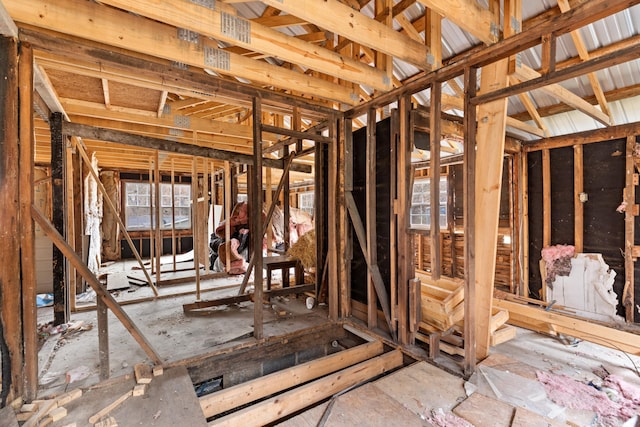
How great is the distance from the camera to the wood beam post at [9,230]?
181cm

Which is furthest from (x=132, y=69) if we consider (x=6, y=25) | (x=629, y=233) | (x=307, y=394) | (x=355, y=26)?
(x=629, y=233)

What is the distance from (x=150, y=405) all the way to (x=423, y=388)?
1.90 meters

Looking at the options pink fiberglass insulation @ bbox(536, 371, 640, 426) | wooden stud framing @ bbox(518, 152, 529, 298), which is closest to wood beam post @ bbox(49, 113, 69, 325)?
pink fiberglass insulation @ bbox(536, 371, 640, 426)

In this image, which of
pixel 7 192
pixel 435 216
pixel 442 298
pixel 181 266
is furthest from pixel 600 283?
pixel 181 266

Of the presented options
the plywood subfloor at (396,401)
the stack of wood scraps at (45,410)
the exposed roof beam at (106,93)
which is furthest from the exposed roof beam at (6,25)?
the plywood subfloor at (396,401)

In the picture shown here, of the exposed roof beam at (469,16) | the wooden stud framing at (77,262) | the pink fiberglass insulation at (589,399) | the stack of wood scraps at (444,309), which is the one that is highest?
the exposed roof beam at (469,16)

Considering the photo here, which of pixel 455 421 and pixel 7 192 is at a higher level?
pixel 7 192

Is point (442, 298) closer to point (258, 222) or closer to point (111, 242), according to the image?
point (258, 222)

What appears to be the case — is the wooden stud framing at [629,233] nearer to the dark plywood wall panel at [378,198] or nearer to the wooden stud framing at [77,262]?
the dark plywood wall panel at [378,198]

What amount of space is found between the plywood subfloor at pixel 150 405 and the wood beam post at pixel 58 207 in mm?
1716

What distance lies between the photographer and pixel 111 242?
26.2ft

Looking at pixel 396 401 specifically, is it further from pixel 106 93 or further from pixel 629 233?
pixel 106 93

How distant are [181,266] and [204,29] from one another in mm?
6156

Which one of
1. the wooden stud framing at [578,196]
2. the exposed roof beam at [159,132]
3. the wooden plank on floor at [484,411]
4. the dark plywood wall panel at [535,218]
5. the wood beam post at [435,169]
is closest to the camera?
the wooden plank on floor at [484,411]
